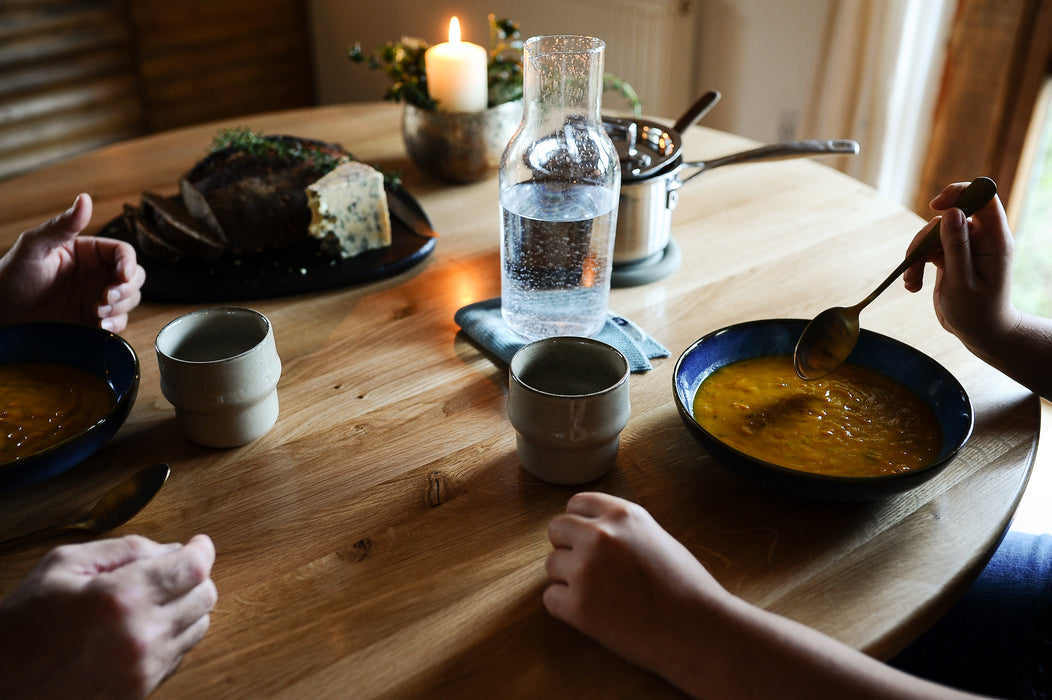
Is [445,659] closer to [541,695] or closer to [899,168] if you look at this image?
[541,695]

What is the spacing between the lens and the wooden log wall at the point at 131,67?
3225mm

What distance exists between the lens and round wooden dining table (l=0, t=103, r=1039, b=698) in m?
0.73

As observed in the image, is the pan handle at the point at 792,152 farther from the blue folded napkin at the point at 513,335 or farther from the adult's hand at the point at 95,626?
the adult's hand at the point at 95,626

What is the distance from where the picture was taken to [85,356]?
41.3 inches

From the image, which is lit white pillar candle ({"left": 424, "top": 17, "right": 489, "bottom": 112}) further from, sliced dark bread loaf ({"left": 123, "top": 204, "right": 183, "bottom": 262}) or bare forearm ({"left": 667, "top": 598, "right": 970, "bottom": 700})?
bare forearm ({"left": 667, "top": 598, "right": 970, "bottom": 700})

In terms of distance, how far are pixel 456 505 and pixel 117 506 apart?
353 millimetres

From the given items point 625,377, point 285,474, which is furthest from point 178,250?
point 625,377

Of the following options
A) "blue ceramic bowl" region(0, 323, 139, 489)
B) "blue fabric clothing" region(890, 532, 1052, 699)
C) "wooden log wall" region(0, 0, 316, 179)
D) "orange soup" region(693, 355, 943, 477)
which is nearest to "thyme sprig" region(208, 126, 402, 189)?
"blue ceramic bowl" region(0, 323, 139, 489)

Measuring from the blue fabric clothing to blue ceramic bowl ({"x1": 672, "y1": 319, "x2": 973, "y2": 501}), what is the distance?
0.26 meters

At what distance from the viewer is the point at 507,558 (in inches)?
32.6

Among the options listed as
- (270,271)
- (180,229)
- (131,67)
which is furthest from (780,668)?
(131,67)

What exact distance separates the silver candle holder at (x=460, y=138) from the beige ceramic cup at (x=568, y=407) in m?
0.78

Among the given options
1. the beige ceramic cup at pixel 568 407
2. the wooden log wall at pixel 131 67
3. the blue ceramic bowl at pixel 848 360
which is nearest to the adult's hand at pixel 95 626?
the beige ceramic cup at pixel 568 407

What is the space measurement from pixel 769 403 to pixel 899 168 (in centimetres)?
178
